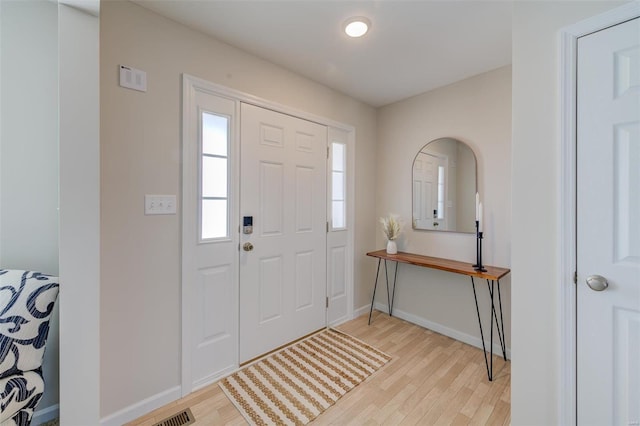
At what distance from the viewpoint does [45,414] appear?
4.75 feet

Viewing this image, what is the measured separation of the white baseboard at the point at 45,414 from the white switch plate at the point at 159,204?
1.23 meters

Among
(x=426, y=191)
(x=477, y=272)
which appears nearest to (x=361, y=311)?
(x=477, y=272)

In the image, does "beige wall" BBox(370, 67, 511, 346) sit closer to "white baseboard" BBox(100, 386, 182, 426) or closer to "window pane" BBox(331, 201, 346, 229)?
"window pane" BBox(331, 201, 346, 229)

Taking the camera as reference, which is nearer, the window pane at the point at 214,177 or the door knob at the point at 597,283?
the door knob at the point at 597,283

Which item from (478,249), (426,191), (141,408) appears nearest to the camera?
(141,408)

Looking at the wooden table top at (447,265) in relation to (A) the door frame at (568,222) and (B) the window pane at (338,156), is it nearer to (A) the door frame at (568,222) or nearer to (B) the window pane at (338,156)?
(A) the door frame at (568,222)

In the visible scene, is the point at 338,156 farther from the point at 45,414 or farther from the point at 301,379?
the point at 45,414

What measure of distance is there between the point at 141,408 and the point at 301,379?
1011 millimetres

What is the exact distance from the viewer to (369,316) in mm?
2936

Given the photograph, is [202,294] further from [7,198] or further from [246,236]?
[7,198]

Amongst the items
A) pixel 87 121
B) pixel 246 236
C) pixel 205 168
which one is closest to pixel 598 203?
pixel 246 236

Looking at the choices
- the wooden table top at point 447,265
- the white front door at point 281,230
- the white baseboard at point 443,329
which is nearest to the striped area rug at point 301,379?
the white front door at point 281,230

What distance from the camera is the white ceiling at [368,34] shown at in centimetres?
156

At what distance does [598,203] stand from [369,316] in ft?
7.51
